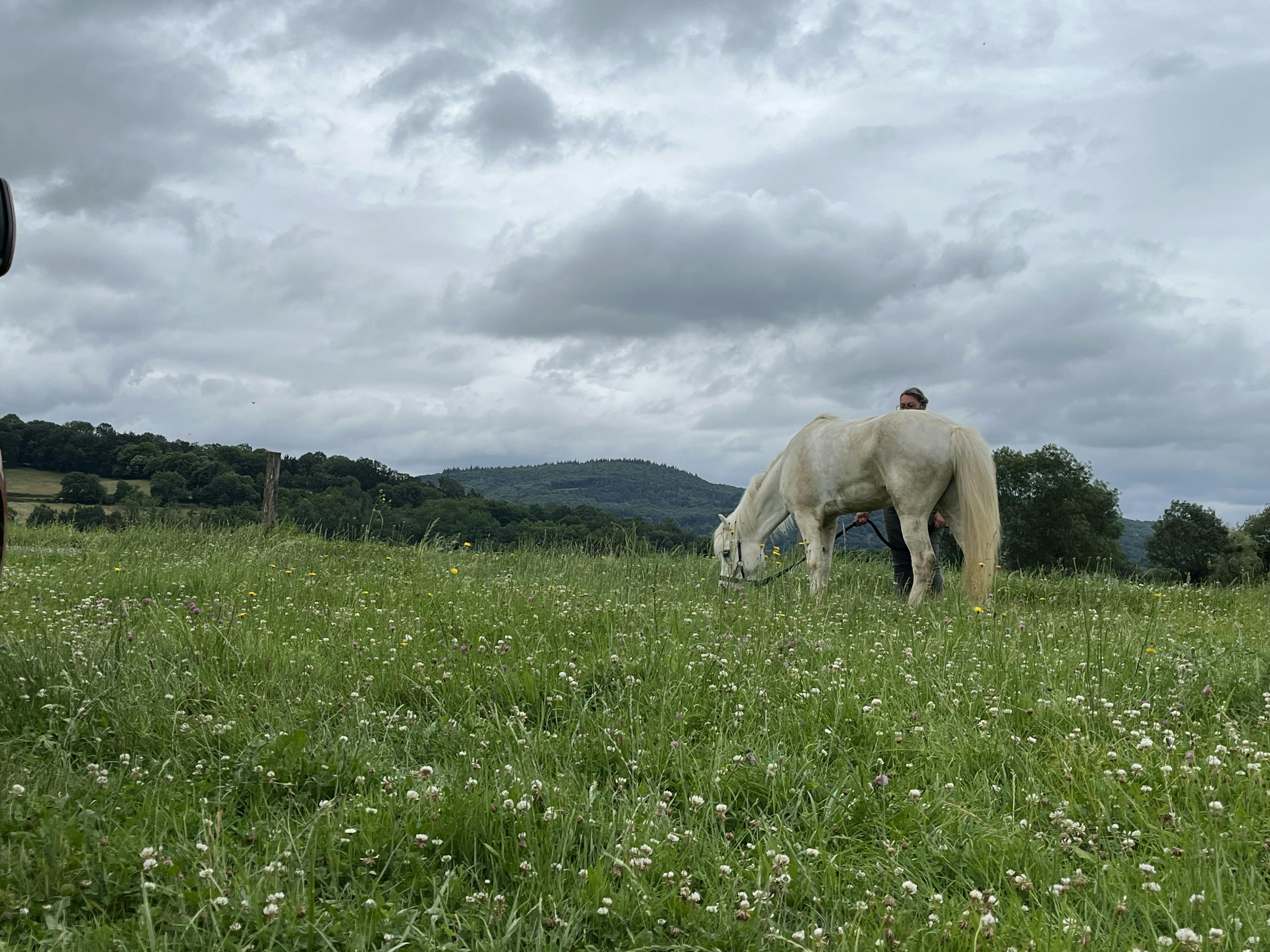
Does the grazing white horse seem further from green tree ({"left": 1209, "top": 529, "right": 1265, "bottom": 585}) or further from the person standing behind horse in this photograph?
green tree ({"left": 1209, "top": 529, "right": 1265, "bottom": 585})

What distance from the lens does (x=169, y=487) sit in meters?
45.6

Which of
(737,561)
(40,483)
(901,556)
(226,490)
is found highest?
(901,556)

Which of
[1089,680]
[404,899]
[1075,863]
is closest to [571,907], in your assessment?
[404,899]

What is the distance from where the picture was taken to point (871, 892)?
113 inches

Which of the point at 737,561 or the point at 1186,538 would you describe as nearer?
the point at 737,561

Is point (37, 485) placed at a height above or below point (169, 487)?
below

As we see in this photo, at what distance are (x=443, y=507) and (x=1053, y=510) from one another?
3768 cm

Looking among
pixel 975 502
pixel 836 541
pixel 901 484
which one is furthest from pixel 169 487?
pixel 975 502

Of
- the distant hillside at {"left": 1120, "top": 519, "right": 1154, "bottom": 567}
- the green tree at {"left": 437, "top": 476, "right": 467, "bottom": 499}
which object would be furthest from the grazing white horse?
the green tree at {"left": 437, "top": 476, "right": 467, "bottom": 499}

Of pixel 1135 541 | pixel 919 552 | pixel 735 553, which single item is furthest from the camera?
pixel 1135 541

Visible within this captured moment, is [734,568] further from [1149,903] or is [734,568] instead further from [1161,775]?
[1149,903]

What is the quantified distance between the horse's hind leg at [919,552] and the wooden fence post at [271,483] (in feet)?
48.4

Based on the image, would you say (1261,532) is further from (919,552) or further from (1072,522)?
(919,552)

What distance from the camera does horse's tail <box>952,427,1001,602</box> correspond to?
32.1 ft
